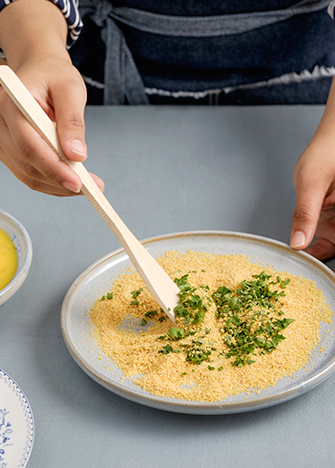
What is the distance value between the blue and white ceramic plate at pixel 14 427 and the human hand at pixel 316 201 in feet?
1.70

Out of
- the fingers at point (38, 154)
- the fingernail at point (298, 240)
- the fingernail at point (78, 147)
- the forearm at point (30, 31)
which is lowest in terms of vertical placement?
the fingernail at point (298, 240)

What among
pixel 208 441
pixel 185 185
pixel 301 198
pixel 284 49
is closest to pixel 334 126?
pixel 301 198

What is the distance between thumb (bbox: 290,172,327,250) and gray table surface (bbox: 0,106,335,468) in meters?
0.08

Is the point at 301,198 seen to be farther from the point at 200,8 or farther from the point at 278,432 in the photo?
the point at 200,8

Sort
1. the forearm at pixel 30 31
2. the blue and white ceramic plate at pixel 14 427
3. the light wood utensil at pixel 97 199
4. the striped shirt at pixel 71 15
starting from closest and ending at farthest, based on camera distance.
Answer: the blue and white ceramic plate at pixel 14 427
the light wood utensil at pixel 97 199
the forearm at pixel 30 31
the striped shirt at pixel 71 15

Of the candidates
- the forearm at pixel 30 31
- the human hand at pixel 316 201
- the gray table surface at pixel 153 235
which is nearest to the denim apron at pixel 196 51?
the gray table surface at pixel 153 235

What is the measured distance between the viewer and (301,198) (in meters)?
0.89

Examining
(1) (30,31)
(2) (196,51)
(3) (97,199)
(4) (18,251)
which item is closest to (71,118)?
(3) (97,199)

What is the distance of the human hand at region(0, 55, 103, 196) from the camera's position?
728 millimetres

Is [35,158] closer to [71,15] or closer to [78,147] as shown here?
[78,147]

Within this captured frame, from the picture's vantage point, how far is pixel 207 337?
2.20 feet

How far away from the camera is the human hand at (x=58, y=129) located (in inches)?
28.6

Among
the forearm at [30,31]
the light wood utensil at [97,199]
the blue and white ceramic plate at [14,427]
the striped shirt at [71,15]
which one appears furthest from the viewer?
the striped shirt at [71,15]

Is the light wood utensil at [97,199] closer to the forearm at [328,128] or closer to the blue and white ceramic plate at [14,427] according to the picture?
the blue and white ceramic plate at [14,427]
